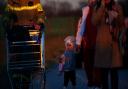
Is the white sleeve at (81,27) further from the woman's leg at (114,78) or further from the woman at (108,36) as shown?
the woman's leg at (114,78)

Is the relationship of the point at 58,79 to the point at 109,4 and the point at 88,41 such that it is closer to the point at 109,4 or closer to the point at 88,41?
the point at 88,41

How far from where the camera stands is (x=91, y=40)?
14383 mm

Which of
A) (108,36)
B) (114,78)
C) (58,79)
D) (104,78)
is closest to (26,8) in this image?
(58,79)

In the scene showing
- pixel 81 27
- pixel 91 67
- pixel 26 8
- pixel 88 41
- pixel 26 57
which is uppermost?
pixel 26 8

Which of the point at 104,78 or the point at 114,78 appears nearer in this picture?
the point at 114,78

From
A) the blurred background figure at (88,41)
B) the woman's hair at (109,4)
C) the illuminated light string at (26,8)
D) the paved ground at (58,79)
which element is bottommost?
the paved ground at (58,79)

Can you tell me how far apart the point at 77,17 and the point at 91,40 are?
42 centimetres

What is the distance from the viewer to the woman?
1423cm

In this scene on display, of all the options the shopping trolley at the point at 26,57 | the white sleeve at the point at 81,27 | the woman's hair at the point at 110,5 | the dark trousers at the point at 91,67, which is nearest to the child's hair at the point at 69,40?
the white sleeve at the point at 81,27

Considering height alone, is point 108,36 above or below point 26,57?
above

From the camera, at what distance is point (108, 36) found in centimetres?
1427

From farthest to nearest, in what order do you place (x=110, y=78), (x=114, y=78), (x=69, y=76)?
(x=69, y=76) < (x=110, y=78) < (x=114, y=78)

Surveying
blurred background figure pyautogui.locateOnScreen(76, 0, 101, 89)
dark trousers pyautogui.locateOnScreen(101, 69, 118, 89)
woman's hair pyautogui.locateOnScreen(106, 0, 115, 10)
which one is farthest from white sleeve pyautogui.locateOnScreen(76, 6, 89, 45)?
dark trousers pyautogui.locateOnScreen(101, 69, 118, 89)

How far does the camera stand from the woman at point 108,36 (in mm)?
14227
